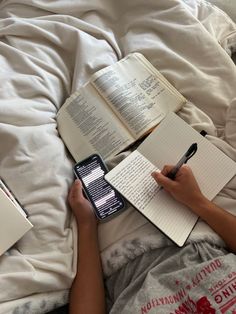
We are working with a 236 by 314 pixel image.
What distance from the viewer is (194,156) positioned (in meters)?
0.89

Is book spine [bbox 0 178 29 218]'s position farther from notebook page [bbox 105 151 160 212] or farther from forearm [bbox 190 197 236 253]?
forearm [bbox 190 197 236 253]

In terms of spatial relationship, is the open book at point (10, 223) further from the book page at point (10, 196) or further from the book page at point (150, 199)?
the book page at point (150, 199)

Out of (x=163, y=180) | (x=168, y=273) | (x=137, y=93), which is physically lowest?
(x=168, y=273)

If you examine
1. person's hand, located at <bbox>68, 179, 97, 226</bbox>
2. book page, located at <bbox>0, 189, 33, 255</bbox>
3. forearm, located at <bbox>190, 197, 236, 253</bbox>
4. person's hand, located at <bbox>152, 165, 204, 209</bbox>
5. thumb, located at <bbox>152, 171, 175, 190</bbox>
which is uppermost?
book page, located at <bbox>0, 189, 33, 255</bbox>

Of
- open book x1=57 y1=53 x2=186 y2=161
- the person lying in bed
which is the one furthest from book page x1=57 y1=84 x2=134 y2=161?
the person lying in bed

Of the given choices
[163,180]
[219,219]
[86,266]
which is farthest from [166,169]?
[86,266]

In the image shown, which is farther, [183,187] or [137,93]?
[137,93]

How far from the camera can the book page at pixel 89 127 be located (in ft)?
3.01

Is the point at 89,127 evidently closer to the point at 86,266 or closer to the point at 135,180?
the point at 135,180

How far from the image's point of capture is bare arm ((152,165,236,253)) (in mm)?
798

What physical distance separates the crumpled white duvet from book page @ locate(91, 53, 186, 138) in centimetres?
3

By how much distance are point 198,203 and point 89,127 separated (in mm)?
307

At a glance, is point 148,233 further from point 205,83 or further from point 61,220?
point 205,83

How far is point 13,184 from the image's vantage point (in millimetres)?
837
